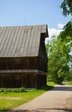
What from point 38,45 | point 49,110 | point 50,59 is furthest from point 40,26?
point 50,59

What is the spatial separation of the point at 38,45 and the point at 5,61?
17.6 feet

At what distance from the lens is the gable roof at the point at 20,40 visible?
166ft

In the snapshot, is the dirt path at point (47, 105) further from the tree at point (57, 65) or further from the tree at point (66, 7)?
the tree at point (57, 65)

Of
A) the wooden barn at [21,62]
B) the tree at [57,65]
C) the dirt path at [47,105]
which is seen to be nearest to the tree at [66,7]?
the dirt path at [47,105]

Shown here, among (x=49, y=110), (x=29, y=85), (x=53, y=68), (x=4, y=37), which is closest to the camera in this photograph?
(x=49, y=110)

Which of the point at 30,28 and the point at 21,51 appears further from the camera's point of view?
the point at 30,28

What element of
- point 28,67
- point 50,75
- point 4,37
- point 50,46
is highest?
point 4,37

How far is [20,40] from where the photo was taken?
53219 mm

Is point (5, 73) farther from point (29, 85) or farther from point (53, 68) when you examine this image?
point (53, 68)

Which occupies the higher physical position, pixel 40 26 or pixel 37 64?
pixel 40 26

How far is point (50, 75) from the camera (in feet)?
325

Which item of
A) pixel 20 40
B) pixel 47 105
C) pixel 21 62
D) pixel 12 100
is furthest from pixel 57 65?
pixel 47 105

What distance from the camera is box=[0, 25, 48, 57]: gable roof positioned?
166 ft

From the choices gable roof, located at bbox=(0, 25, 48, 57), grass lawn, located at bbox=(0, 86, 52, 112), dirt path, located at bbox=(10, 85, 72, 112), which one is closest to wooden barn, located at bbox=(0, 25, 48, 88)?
gable roof, located at bbox=(0, 25, 48, 57)
